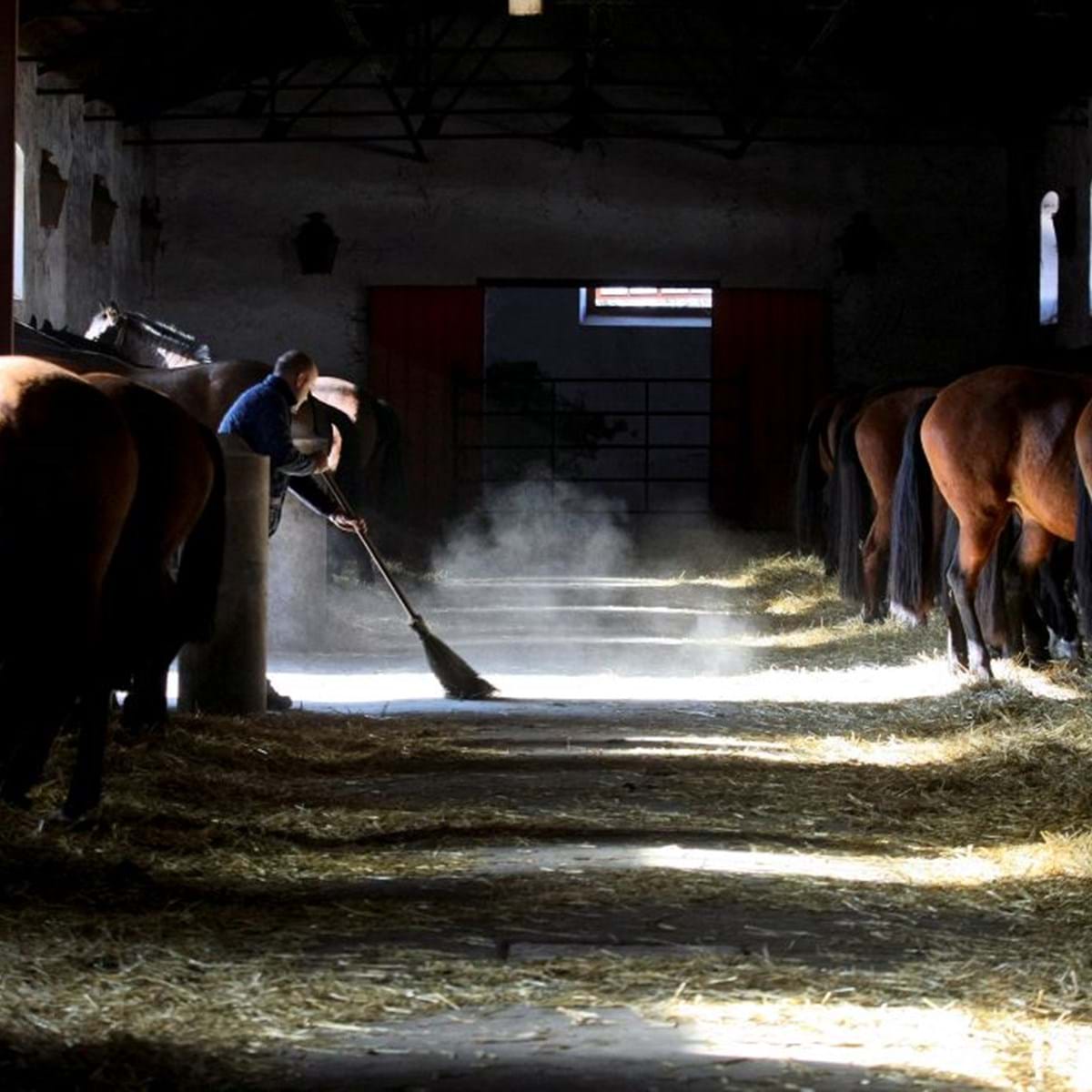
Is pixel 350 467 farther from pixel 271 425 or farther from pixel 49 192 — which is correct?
pixel 271 425

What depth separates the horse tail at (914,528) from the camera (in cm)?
906

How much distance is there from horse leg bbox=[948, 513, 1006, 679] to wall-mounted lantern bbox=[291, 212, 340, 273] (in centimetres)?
1285

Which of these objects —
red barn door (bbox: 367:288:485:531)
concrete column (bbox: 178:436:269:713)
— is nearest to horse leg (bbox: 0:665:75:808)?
concrete column (bbox: 178:436:269:713)

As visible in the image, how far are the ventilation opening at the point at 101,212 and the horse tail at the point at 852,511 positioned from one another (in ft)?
28.8

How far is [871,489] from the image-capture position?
11695mm

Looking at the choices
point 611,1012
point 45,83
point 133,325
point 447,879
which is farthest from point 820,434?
point 611,1012

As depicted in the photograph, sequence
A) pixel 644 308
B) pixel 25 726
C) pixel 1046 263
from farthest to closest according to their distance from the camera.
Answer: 1. pixel 644 308
2. pixel 1046 263
3. pixel 25 726

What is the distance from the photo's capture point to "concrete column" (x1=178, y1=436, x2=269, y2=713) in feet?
24.4

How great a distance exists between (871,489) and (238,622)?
17.5 feet

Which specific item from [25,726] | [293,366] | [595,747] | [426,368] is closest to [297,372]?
[293,366]

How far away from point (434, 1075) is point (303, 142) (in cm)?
1881

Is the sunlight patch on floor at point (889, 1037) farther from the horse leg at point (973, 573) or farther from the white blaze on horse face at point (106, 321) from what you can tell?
the white blaze on horse face at point (106, 321)

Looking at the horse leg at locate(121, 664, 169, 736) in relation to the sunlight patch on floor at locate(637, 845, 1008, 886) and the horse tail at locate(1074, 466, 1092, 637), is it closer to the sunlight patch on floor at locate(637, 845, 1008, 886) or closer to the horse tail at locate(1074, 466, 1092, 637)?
the sunlight patch on floor at locate(637, 845, 1008, 886)

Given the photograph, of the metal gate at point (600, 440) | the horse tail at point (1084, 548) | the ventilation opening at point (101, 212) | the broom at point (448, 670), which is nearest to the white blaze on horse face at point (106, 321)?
the broom at point (448, 670)
